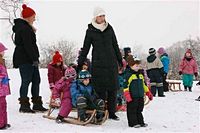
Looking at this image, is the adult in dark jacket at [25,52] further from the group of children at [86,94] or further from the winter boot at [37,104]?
the group of children at [86,94]

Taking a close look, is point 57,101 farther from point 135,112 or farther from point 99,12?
point 99,12

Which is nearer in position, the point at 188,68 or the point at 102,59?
the point at 102,59

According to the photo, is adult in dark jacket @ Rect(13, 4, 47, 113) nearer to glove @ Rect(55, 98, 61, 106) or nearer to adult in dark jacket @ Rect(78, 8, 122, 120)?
glove @ Rect(55, 98, 61, 106)

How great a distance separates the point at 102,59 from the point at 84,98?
796mm

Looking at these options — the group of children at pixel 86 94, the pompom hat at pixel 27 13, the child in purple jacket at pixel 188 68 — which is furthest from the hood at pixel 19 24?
the child in purple jacket at pixel 188 68

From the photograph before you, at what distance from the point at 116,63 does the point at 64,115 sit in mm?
1318

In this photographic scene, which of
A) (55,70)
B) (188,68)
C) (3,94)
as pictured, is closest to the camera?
(3,94)

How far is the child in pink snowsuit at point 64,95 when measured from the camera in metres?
6.58

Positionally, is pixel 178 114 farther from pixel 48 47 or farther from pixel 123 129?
pixel 48 47

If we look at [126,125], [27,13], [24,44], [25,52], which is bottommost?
[126,125]

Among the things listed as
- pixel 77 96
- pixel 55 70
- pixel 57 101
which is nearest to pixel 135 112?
pixel 77 96

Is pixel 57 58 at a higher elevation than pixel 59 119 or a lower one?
higher

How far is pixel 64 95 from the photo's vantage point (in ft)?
22.0

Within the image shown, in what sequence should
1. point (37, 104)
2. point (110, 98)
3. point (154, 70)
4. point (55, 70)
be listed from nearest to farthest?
point (110, 98), point (37, 104), point (55, 70), point (154, 70)
